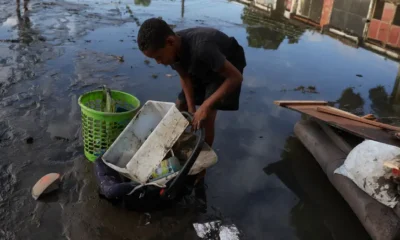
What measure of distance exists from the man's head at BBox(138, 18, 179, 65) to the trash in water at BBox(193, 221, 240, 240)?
1.44 metres

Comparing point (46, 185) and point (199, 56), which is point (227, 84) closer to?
point (199, 56)

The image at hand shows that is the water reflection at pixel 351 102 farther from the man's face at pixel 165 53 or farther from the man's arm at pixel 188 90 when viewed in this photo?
the man's face at pixel 165 53

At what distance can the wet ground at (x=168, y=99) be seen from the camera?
308cm

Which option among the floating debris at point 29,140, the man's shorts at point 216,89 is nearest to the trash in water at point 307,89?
the man's shorts at point 216,89

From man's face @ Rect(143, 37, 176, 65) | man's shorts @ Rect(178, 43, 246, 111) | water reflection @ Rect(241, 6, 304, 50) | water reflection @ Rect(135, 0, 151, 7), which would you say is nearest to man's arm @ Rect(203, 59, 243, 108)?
man's shorts @ Rect(178, 43, 246, 111)

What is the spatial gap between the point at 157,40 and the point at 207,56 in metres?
0.40

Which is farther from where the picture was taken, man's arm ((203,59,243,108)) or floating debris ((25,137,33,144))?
floating debris ((25,137,33,144))

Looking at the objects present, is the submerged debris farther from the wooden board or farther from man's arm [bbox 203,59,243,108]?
man's arm [bbox 203,59,243,108]

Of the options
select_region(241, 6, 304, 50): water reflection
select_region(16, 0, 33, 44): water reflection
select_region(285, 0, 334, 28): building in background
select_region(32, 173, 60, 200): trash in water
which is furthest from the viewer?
select_region(285, 0, 334, 28): building in background

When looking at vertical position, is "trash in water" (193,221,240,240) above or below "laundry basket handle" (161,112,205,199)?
below

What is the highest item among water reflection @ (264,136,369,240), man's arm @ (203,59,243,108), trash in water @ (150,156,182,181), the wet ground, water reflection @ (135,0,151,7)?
man's arm @ (203,59,243,108)

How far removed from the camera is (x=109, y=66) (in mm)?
6789

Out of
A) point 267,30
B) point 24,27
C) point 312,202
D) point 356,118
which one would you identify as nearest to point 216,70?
point 312,202

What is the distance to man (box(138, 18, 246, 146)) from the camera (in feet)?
8.77
